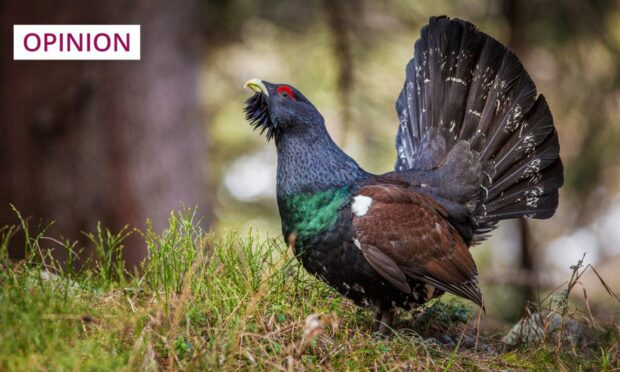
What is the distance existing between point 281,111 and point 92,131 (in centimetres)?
345

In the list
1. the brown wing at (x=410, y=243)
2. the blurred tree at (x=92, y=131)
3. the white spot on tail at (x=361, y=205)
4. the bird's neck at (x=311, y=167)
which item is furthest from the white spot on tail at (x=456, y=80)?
the blurred tree at (x=92, y=131)

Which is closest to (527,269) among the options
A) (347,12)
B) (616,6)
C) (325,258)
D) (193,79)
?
(616,6)

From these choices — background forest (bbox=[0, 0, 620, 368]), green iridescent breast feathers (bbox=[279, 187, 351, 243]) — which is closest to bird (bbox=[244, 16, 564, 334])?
green iridescent breast feathers (bbox=[279, 187, 351, 243])

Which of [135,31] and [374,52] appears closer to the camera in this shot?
[135,31]

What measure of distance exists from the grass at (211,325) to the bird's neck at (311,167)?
396mm

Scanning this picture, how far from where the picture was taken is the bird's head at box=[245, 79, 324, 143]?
4.56 m

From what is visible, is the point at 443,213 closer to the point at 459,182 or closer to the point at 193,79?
the point at 459,182

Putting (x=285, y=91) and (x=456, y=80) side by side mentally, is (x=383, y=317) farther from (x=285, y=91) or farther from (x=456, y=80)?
(x=456, y=80)

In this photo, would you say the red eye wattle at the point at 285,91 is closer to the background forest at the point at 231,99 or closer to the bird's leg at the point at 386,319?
the bird's leg at the point at 386,319

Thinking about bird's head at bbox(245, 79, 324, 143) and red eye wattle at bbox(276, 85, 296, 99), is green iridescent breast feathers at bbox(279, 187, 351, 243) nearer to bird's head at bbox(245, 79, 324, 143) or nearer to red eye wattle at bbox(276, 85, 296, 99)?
bird's head at bbox(245, 79, 324, 143)

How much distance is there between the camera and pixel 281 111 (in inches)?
180

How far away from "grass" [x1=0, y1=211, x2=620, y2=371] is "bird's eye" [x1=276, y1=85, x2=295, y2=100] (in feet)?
3.16

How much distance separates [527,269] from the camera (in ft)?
28.0

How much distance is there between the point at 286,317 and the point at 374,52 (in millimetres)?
5412
